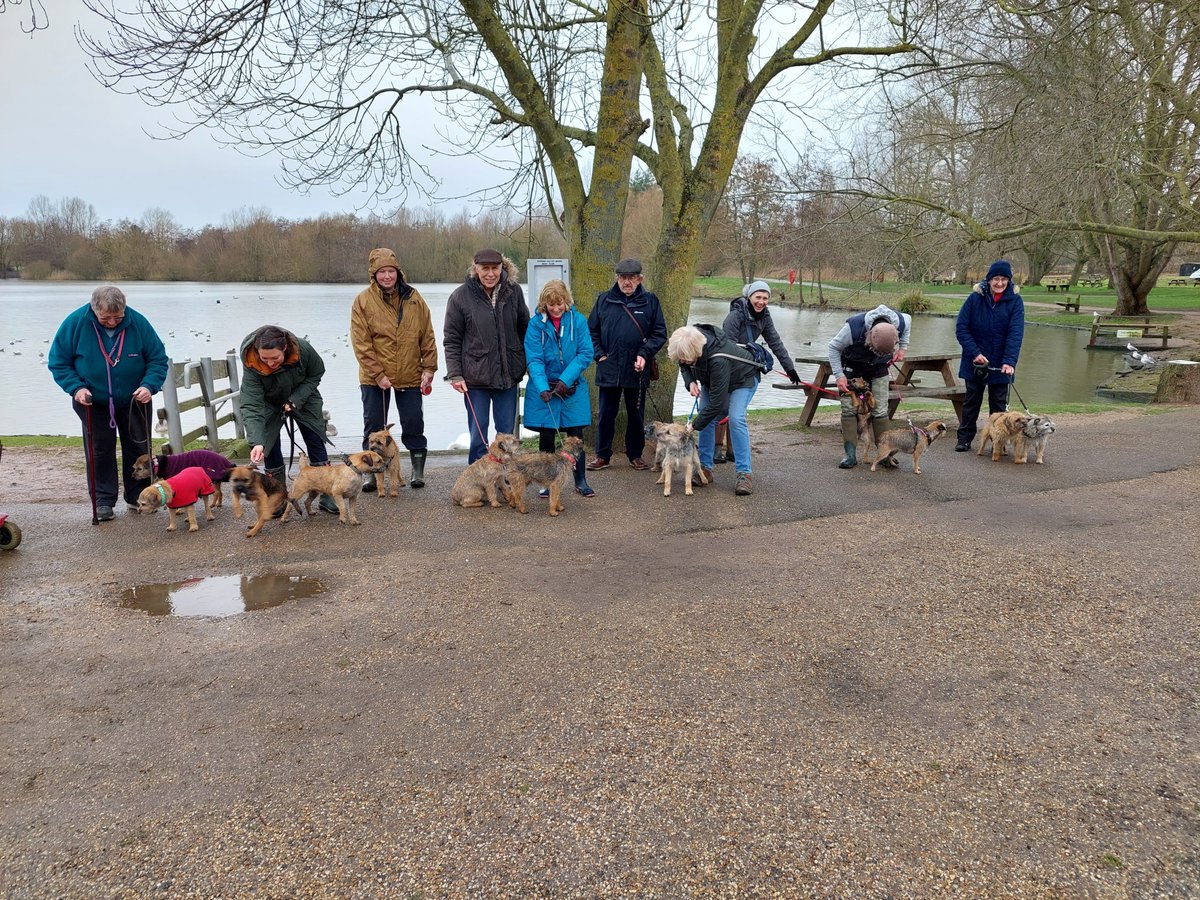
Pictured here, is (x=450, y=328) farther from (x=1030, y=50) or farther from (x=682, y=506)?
(x=1030, y=50)

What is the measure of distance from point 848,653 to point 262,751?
2.82 m

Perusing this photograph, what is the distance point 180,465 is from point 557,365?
10.6 feet

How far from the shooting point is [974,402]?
873 cm

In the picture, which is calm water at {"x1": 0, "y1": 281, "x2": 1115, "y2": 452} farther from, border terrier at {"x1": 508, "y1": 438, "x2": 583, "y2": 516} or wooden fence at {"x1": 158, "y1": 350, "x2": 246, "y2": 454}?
border terrier at {"x1": 508, "y1": 438, "x2": 583, "y2": 516}

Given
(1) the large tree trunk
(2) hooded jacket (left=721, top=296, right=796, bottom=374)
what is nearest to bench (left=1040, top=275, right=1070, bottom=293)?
(1) the large tree trunk

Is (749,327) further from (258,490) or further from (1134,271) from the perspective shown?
(1134,271)

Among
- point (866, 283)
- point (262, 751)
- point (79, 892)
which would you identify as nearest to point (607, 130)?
point (262, 751)

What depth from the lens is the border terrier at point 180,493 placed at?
587 cm

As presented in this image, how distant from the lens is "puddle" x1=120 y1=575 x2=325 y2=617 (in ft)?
15.1

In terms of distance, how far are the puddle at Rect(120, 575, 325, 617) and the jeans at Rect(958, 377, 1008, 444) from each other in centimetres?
719

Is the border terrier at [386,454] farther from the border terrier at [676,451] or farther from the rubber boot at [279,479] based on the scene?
the border terrier at [676,451]

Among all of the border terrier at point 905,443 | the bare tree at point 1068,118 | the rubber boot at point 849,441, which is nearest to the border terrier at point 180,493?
the rubber boot at point 849,441

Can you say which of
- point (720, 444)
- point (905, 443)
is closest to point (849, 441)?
point (905, 443)

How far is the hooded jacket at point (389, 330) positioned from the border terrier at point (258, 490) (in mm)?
1225
